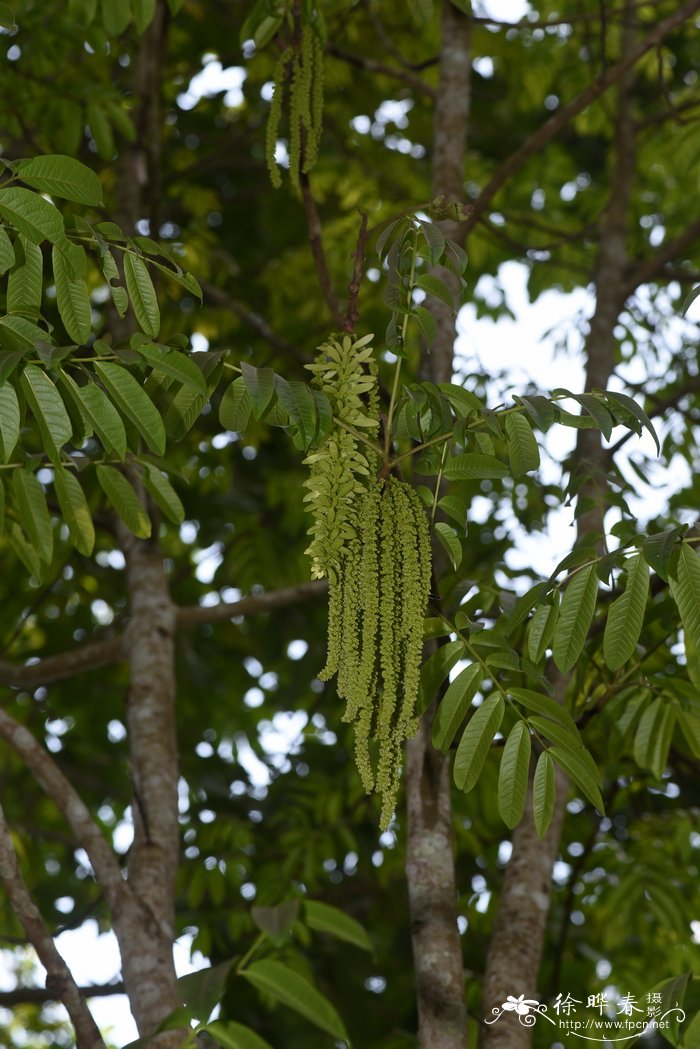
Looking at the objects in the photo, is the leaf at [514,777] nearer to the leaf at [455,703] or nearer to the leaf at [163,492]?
the leaf at [455,703]

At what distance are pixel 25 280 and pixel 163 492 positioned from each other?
0.56 m

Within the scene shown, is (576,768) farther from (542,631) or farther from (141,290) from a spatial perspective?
(141,290)

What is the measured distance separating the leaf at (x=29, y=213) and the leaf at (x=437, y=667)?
98 centimetres

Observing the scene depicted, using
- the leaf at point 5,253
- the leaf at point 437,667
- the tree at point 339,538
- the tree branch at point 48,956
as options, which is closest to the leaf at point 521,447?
the tree at point 339,538

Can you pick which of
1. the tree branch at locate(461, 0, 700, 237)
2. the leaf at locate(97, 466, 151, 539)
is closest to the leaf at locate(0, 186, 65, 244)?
the leaf at locate(97, 466, 151, 539)

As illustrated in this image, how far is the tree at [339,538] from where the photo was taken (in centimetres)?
192

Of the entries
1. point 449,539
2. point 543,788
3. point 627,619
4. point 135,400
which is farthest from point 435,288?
point 543,788

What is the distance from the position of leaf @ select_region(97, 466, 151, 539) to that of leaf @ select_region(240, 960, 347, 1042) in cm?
116

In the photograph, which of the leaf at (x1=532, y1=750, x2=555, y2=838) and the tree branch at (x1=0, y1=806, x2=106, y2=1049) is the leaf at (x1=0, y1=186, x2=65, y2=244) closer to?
the tree branch at (x1=0, y1=806, x2=106, y2=1049)

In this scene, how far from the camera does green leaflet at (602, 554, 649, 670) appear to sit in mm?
2039

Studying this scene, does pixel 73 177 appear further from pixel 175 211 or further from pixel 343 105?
pixel 343 105

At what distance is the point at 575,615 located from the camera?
2121mm

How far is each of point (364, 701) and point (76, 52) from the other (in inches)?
141

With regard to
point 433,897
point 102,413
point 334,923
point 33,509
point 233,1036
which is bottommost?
point 233,1036
